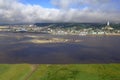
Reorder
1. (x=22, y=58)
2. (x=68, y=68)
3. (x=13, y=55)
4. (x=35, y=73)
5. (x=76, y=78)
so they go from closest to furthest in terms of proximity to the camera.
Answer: (x=76, y=78) → (x=35, y=73) → (x=68, y=68) → (x=22, y=58) → (x=13, y=55)

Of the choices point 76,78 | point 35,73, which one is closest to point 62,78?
point 76,78

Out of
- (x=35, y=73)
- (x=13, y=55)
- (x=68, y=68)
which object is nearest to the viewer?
(x=35, y=73)

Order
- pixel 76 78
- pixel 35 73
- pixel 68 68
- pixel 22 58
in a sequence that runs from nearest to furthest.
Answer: pixel 76 78
pixel 35 73
pixel 68 68
pixel 22 58

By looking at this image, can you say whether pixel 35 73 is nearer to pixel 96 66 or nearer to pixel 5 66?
pixel 5 66

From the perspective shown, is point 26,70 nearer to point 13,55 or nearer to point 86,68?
point 86,68

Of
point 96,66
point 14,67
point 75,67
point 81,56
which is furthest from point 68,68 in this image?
point 81,56

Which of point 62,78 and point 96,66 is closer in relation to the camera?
point 62,78
